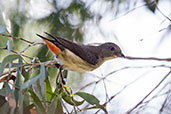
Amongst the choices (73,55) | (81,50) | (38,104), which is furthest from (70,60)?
(38,104)

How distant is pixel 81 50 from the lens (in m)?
1.91

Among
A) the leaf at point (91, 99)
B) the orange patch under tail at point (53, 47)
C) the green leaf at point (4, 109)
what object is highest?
the orange patch under tail at point (53, 47)

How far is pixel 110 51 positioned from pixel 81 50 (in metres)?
0.43

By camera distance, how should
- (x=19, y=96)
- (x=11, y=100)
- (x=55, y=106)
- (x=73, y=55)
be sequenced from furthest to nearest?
(x=73, y=55)
(x=55, y=106)
(x=19, y=96)
(x=11, y=100)

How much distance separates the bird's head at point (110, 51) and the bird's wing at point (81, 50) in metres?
0.13

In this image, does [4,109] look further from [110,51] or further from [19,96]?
[110,51]

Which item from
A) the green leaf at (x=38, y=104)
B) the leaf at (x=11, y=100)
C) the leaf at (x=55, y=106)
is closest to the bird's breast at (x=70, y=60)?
the leaf at (x=55, y=106)

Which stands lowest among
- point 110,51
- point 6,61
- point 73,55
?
point 6,61

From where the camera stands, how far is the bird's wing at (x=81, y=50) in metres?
1.71

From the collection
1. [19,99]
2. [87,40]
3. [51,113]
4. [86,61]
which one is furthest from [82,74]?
[19,99]

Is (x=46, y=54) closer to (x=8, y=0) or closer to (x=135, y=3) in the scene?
(x=8, y=0)

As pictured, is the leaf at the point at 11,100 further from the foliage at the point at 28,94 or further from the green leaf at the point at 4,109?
the green leaf at the point at 4,109

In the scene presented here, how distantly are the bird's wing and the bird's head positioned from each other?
130 mm

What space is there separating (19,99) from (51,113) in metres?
0.22
